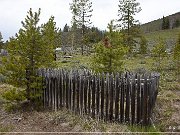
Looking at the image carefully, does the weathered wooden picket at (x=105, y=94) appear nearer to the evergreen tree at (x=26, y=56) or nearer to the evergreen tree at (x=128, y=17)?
the evergreen tree at (x=26, y=56)

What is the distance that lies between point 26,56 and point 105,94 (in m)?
3.12

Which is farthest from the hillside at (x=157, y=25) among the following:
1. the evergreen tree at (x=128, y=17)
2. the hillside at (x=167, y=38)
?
the evergreen tree at (x=128, y=17)

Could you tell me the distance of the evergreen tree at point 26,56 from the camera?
1156 cm

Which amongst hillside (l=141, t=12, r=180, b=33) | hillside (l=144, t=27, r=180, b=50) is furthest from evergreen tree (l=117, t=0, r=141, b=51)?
hillside (l=141, t=12, r=180, b=33)

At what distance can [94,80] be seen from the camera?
10852 millimetres

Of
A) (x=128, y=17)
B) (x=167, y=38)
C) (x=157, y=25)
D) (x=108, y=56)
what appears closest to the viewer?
(x=108, y=56)

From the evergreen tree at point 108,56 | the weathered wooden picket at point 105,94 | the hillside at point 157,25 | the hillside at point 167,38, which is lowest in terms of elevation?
the weathered wooden picket at point 105,94

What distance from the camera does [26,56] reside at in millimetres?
11711

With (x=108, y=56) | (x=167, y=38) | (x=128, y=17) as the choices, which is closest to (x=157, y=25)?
(x=167, y=38)

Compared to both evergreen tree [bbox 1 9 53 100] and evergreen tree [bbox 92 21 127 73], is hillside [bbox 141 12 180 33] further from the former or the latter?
evergreen tree [bbox 1 9 53 100]

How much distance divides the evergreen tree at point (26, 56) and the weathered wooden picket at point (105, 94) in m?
0.47

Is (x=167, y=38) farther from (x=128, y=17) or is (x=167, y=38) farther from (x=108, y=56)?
(x=108, y=56)

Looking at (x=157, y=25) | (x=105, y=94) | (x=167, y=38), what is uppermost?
(x=157, y=25)

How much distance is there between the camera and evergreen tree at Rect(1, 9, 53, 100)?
11.6 m
